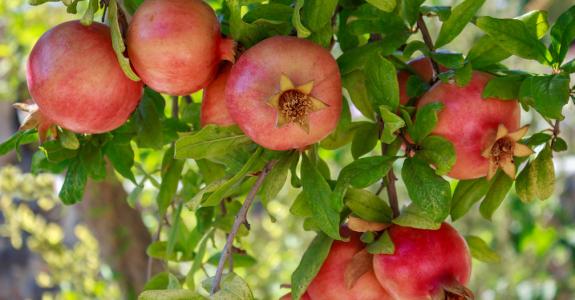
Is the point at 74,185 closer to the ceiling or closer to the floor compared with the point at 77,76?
closer to the floor

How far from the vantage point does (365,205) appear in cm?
70

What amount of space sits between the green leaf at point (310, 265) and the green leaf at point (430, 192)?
0.10m

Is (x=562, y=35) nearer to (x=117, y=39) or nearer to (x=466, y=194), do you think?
(x=466, y=194)

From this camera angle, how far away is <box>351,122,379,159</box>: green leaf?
74 cm

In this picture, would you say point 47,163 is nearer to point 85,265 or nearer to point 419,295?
point 419,295

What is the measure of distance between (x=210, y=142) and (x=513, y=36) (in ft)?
0.97

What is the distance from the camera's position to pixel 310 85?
22.6 inches

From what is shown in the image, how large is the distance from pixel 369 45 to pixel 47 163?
0.44m

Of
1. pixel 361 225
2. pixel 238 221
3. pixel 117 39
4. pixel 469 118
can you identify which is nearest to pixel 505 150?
pixel 469 118

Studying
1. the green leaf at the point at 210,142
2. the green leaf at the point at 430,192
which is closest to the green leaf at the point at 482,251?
the green leaf at the point at 430,192

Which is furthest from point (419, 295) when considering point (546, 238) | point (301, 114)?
point (546, 238)

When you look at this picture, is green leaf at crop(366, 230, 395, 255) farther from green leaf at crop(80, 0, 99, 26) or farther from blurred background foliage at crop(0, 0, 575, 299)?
blurred background foliage at crop(0, 0, 575, 299)

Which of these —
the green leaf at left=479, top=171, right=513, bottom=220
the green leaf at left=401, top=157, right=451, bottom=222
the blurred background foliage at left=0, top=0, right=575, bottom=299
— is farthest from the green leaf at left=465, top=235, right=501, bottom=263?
the blurred background foliage at left=0, top=0, right=575, bottom=299

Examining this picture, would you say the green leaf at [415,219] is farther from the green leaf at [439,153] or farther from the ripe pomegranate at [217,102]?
the ripe pomegranate at [217,102]
